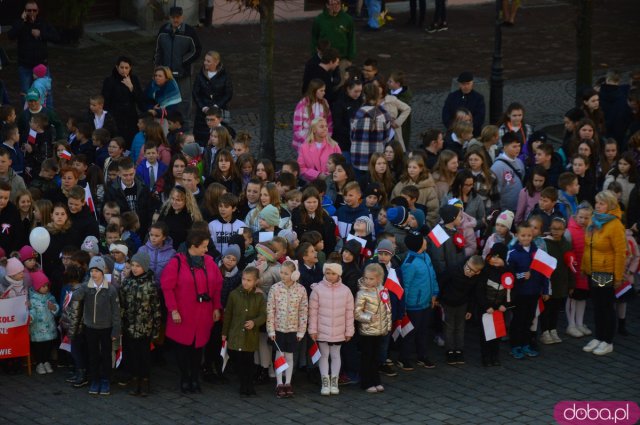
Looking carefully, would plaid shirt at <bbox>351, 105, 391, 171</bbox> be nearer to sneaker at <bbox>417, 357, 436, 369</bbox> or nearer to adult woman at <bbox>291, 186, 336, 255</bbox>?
adult woman at <bbox>291, 186, 336, 255</bbox>

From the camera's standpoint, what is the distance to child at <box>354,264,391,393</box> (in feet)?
42.9

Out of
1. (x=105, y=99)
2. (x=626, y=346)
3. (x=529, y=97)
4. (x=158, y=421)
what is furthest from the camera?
(x=529, y=97)

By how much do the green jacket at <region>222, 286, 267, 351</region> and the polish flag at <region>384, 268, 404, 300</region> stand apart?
1267 millimetres

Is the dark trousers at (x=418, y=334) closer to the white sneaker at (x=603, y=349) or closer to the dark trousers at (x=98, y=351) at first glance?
the white sneaker at (x=603, y=349)

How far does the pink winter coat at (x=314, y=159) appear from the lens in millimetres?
16594

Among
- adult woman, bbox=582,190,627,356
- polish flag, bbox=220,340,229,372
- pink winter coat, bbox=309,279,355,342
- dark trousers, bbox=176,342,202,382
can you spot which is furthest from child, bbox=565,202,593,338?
dark trousers, bbox=176,342,202,382

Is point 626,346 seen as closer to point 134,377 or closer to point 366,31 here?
point 134,377

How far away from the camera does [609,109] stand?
18.9 m

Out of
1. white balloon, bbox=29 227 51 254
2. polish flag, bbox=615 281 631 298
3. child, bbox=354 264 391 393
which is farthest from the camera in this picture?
polish flag, bbox=615 281 631 298

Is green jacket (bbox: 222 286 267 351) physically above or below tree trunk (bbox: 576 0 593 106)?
below

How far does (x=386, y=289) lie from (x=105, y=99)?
665 centimetres

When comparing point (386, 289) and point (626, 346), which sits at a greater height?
point (386, 289)

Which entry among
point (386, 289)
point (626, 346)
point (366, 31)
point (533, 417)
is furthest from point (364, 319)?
point (366, 31)

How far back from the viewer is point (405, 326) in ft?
45.1
